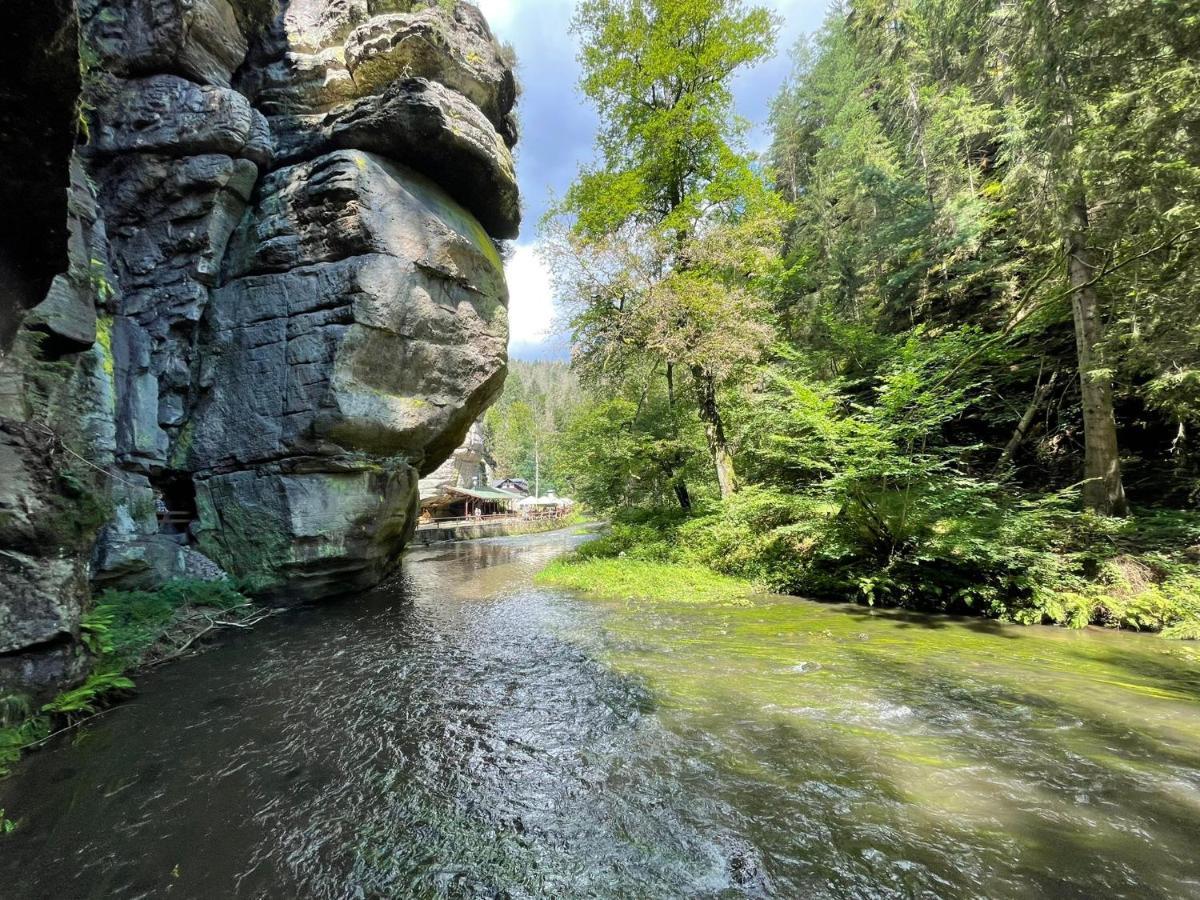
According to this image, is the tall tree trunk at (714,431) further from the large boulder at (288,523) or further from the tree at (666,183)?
the large boulder at (288,523)

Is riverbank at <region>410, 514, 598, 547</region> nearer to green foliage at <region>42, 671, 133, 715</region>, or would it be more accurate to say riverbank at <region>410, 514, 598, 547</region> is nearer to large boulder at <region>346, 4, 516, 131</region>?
green foliage at <region>42, 671, 133, 715</region>

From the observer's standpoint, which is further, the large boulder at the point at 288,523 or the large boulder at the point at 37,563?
the large boulder at the point at 288,523

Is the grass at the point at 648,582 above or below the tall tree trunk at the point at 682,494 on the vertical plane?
below

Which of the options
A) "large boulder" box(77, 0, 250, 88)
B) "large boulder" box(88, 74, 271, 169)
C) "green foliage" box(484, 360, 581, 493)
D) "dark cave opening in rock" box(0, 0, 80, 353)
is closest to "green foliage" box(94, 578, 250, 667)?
"dark cave opening in rock" box(0, 0, 80, 353)

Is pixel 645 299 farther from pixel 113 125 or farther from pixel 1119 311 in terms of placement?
pixel 113 125

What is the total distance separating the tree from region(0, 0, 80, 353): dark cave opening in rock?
1043 cm

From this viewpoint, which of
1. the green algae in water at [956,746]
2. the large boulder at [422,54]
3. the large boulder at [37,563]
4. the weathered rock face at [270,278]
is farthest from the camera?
the large boulder at [422,54]

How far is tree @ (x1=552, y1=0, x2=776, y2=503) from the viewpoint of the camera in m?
13.2

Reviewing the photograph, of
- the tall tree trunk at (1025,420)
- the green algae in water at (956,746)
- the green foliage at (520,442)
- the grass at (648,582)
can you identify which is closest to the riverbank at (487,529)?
the grass at (648,582)

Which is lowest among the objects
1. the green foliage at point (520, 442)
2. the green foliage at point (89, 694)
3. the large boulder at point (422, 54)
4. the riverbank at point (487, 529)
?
the riverbank at point (487, 529)

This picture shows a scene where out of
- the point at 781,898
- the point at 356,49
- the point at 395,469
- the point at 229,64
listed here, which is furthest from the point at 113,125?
the point at 781,898

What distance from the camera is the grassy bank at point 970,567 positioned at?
263 inches

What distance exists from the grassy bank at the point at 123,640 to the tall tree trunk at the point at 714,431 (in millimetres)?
11208

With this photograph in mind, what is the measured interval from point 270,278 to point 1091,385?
16.5 meters
